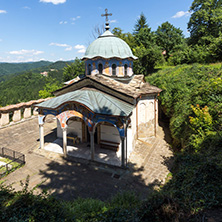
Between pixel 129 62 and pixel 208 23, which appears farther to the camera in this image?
pixel 208 23

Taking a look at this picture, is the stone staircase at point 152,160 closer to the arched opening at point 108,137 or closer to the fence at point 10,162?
the arched opening at point 108,137

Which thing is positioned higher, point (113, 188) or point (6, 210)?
point (6, 210)

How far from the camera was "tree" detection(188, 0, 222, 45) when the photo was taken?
23000 mm

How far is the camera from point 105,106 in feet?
29.9

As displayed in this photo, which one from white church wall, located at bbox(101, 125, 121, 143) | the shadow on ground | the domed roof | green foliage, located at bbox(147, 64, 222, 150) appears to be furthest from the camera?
the domed roof

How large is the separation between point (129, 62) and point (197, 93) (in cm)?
631

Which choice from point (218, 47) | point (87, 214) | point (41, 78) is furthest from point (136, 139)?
point (41, 78)

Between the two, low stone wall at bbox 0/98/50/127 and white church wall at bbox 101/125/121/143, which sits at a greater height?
low stone wall at bbox 0/98/50/127

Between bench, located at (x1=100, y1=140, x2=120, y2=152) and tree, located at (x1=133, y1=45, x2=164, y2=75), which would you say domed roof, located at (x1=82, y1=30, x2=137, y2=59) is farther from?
tree, located at (x1=133, y1=45, x2=164, y2=75)

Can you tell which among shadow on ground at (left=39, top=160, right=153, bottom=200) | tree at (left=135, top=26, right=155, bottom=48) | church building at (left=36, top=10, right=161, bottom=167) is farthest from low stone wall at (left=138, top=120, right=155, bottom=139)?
tree at (left=135, top=26, right=155, bottom=48)

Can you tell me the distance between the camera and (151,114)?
43.7ft

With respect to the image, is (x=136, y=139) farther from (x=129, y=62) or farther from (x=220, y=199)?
(x=220, y=199)

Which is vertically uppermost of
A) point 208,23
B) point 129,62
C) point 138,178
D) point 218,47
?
point 208,23

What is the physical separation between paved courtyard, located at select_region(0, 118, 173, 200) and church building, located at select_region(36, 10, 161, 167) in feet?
2.27
